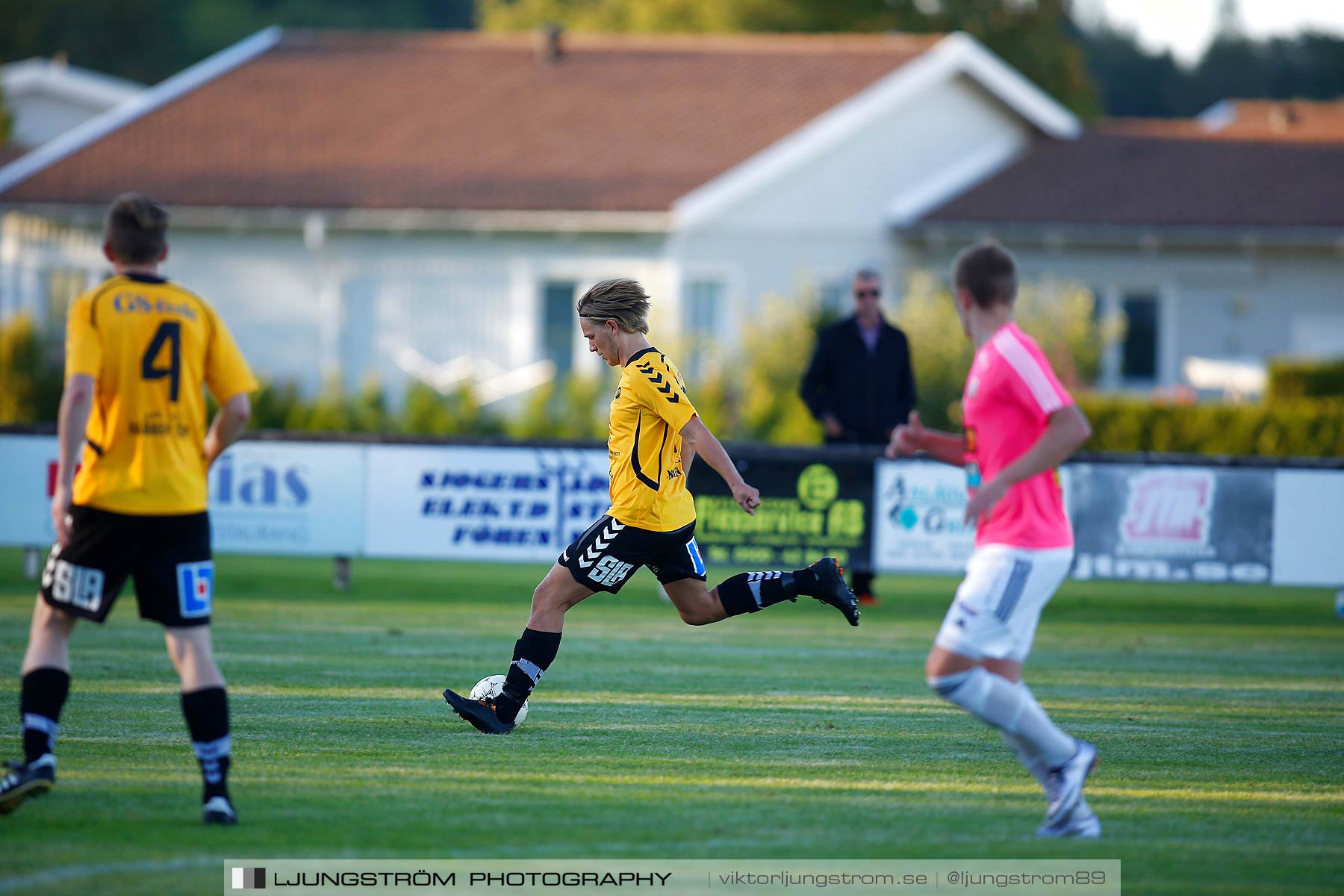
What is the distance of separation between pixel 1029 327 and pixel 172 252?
14101 millimetres

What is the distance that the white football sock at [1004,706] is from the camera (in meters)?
5.65

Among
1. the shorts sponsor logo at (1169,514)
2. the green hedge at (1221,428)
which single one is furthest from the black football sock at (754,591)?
the green hedge at (1221,428)

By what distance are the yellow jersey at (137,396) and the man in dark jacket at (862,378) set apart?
791cm

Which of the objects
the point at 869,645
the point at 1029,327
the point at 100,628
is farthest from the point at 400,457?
the point at 1029,327

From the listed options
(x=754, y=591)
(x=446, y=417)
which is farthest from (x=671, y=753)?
(x=446, y=417)

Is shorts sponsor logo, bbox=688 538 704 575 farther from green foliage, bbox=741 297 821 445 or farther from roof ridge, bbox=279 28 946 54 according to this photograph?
roof ridge, bbox=279 28 946 54

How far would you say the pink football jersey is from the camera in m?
5.61

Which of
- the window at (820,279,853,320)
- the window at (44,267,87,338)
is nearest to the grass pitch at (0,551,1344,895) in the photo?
the window at (820,279,853,320)

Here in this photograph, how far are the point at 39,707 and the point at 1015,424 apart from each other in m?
3.52

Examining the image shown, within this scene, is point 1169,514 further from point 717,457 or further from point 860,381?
point 717,457

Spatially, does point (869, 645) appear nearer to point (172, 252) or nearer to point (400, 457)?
point (400, 457)

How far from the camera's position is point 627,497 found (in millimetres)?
7410

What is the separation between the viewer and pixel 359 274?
27750 mm

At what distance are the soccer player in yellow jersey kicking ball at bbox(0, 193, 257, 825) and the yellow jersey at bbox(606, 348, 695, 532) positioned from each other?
197cm
